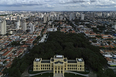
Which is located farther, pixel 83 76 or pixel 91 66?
pixel 91 66

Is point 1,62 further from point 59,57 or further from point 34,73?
point 59,57

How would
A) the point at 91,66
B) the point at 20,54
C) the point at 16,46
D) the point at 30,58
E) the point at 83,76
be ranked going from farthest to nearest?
the point at 16,46 → the point at 20,54 → the point at 30,58 → the point at 91,66 → the point at 83,76

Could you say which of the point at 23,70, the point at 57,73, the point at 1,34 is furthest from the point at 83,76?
the point at 1,34

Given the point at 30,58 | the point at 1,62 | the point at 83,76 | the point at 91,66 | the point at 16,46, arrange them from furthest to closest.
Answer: the point at 16,46
the point at 1,62
the point at 30,58
the point at 91,66
the point at 83,76

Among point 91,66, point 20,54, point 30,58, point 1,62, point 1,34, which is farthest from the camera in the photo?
point 1,34

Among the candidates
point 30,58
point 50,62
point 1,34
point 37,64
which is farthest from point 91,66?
point 1,34

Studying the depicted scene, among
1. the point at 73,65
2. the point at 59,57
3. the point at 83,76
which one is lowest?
the point at 83,76

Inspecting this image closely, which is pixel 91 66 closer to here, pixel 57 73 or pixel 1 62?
pixel 57 73

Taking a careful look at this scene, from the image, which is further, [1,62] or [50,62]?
[1,62]

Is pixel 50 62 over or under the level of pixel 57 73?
over
